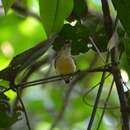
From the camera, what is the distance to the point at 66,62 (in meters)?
1.15

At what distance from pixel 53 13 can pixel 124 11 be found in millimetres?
178

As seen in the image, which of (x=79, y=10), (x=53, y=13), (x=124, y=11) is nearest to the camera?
(x=124, y=11)

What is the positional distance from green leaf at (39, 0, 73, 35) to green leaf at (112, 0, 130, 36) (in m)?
0.15

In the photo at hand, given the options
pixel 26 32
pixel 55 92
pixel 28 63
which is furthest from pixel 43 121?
pixel 28 63

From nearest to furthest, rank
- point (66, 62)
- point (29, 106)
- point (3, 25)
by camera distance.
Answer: point (66, 62)
point (3, 25)
point (29, 106)

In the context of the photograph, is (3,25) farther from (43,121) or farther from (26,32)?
(43,121)

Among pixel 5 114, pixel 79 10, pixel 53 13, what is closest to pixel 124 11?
pixel 53 13

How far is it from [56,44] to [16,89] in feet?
0.58

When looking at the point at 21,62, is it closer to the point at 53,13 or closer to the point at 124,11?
the point at 53,13

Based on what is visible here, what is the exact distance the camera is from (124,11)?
981 millimetres

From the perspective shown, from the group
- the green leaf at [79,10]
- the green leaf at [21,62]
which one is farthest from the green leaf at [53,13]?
the green leaf at [79,10]

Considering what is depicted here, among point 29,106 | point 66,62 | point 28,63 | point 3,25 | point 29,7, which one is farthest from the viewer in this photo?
point 29,106

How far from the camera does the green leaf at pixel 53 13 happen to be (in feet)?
3.54

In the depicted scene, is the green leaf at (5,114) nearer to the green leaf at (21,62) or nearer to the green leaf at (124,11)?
the green leaf at (21,62)
